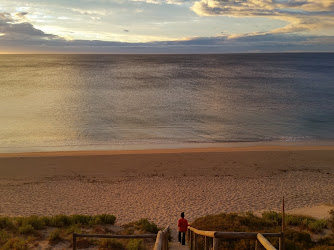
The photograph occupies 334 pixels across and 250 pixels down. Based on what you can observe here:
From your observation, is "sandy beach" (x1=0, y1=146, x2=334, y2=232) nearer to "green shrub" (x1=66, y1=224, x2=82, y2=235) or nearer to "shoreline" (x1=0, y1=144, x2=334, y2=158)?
"shoreline" (x1=0, y1=144, x2=334, y2=158)

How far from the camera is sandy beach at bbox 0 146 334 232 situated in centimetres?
1371

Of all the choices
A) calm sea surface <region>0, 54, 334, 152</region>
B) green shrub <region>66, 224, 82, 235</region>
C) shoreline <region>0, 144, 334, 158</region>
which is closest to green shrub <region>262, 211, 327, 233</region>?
green shrub <region>66, 224, 82, 235</region>

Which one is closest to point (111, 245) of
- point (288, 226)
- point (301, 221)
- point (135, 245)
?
point (135, 245)

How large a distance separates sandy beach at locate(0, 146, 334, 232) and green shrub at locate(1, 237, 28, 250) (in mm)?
3994

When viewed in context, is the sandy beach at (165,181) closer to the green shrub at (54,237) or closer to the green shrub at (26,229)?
the green shrub at (26,229)

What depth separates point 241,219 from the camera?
10586mm

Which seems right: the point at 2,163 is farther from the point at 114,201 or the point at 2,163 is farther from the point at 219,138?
the point at 219,138

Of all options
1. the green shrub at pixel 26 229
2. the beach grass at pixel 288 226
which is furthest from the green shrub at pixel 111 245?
the green shrub at pixel 26 229

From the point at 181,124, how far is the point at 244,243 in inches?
1014

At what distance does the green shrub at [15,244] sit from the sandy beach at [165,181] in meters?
3.99

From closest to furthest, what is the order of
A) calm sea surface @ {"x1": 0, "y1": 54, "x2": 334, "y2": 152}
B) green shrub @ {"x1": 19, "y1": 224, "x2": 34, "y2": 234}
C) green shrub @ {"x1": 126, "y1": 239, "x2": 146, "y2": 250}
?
green shrub @ {"x1": 126, "y1": 239, "x2": 146, "y2": 250} < green shrub @ {"x1": 19, "y1": 224, "x2": 34, "y2": 234} < calm sea surface @ {"x1": 0, "y1": 54, "x2": 334, "y2": 152}

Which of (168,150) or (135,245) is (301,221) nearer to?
(135,245)

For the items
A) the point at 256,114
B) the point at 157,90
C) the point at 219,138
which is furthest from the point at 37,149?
the point at 157,90

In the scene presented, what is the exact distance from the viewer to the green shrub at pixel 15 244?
8.52 metres
